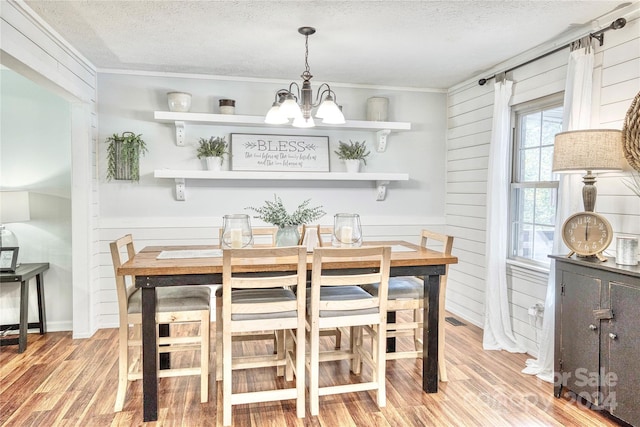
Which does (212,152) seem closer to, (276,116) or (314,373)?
(276,116)

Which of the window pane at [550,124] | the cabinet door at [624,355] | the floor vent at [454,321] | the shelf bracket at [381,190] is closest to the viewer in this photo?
the cabinet door at [624,355]

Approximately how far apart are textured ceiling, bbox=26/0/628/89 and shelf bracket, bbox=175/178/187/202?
103 cm

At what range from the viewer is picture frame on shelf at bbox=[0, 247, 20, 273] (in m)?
3.55

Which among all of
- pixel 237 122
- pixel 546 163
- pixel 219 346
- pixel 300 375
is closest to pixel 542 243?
pixel 546 163

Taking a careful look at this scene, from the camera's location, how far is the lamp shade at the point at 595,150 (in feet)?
7.92

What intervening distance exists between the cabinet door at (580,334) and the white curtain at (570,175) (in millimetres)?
236

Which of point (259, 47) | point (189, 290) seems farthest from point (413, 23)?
point (189, 290)

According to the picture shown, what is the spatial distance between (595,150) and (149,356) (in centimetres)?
275

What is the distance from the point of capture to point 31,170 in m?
3.83

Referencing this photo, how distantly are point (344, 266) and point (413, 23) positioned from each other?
169 centimetres

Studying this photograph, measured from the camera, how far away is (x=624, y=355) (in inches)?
88.9

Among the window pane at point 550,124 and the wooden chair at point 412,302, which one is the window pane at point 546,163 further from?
the wooden chair at point 412,302

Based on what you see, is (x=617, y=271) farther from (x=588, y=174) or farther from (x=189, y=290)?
(x=189, y=290)

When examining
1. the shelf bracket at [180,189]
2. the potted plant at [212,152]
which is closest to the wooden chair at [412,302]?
the potted plant at [212,152]
